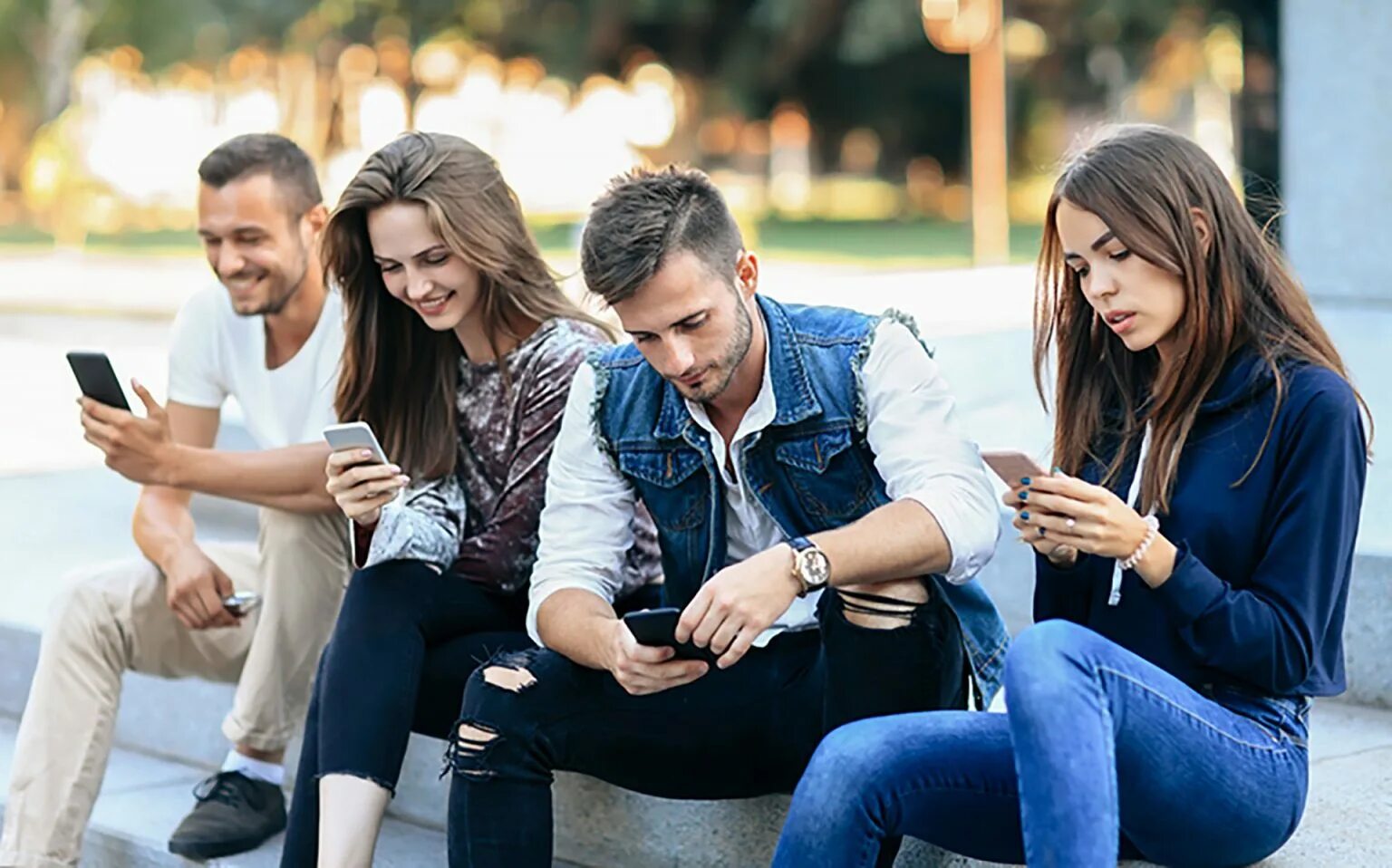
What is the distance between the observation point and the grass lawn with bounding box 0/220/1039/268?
17.9m

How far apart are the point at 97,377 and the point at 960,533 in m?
1.71

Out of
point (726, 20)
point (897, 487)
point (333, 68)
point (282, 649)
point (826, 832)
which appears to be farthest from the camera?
point (333, 68)

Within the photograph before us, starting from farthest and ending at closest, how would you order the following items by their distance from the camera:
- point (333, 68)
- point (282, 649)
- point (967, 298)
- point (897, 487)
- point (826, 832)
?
point (333, 68), point (967, 298), point (282, 649), point (897, 487), point (826, 832)

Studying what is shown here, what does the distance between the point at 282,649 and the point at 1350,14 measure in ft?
15.3

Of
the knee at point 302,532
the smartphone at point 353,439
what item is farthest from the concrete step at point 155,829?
the smartphone at point 353,439

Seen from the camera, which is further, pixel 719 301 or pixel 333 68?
pixel 333 68

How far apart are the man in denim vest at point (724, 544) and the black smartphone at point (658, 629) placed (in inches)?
0.7

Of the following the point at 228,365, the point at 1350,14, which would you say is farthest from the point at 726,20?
the point at 228,365

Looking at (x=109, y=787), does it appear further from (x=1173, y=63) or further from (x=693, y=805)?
(x=1173, y=63)

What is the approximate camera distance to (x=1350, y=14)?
6492 millimetres

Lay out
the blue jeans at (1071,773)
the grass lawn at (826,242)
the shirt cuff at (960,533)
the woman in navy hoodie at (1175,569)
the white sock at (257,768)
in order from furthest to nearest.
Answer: the grass lawn at (826,242) → the white sock at (257,768) → the shirt cuff at (960,533) → the woman in navy hoodie at (1175,569) → the blue jeans at (1071,773)

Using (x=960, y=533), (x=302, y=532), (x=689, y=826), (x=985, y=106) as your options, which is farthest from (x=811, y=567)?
(x=985, y=106)

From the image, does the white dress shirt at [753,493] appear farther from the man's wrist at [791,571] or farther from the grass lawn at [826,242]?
the grass lawn at [826,242]

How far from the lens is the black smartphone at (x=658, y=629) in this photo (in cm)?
272
